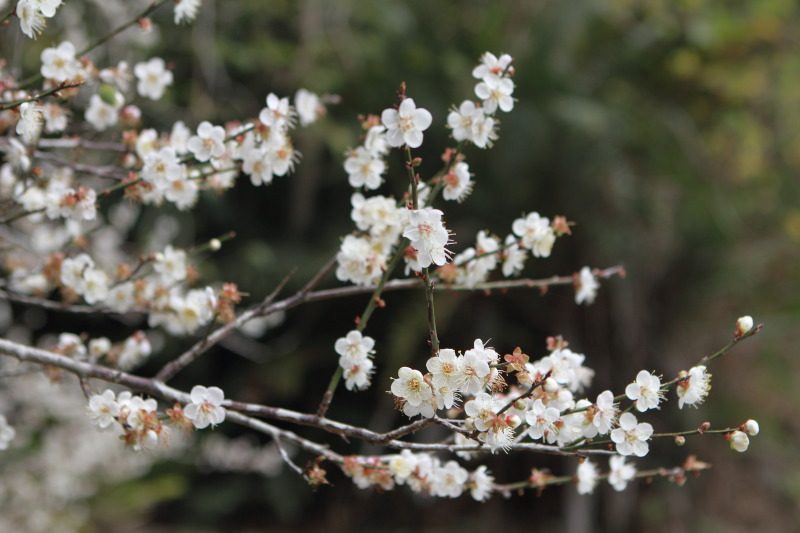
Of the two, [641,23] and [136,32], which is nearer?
[136,32]

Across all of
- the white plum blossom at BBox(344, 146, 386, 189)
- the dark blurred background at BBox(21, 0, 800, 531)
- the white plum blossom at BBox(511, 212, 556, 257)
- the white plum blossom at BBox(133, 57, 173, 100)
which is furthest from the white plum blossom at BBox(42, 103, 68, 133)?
the dark blurred background at BBox(21, 0, 800, 531)

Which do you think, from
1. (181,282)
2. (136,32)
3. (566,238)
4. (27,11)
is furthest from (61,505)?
(27,11)

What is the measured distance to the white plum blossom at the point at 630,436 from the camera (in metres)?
0.82

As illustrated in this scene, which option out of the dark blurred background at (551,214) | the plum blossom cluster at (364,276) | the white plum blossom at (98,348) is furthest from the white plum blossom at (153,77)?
the dark blurred background at (551,214)

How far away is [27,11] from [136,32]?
4.85 ft

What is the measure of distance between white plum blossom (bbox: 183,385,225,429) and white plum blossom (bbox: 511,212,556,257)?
16.8 inches

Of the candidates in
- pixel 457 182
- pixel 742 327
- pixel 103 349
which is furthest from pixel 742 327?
pixel 103 349

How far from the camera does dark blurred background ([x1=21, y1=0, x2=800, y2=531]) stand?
10.1 ft

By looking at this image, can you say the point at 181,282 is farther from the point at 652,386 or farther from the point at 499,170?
the point at 499,170

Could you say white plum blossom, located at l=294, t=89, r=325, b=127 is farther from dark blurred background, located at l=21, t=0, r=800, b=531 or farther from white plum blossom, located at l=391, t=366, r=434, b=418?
dark blurred background, located at l=21, t=0, r=800, b=531

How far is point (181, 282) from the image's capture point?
4.33 ft

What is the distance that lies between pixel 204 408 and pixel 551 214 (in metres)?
2.43

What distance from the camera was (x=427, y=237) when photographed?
0.79 m

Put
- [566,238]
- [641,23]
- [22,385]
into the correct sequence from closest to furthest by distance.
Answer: [22,385], [566,238], [641,23]
